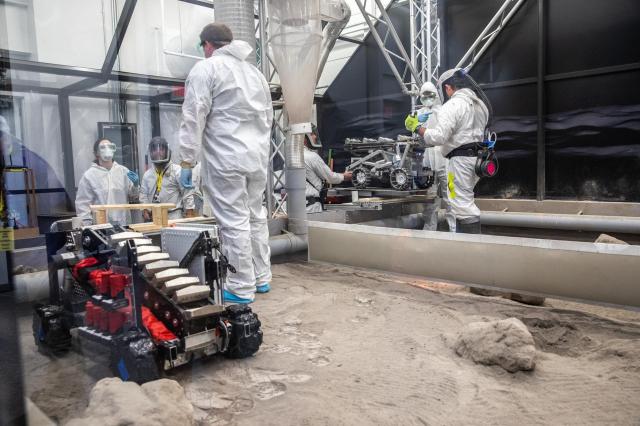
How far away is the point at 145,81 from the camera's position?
4.70 m

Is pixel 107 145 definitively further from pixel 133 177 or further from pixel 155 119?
pixel 155 119

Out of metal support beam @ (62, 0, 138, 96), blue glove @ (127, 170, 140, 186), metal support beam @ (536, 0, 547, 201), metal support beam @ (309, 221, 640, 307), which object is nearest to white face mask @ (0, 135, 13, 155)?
metal support beam @ (62, 0, 138, 96)

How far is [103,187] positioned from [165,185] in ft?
2.10

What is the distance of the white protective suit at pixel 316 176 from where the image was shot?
5.68 meters

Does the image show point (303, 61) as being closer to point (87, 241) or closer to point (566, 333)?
point (87, 241)

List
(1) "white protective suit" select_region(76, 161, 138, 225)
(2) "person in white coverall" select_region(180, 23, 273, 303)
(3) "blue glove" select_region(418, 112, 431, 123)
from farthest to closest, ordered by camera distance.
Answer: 1. (3) "blue glove" select_region(418, 112, 431, 123)
2. (1) "white protective suit" select_region(76, 161, 138, 225)
3. (2) "person in white coverall" select_region(180, 23, 273, 303)

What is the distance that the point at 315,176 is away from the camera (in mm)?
5871

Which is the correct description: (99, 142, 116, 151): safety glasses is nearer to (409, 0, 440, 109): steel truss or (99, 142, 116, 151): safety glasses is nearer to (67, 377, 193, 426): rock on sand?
(67, 377, 193, 426): rock on sand

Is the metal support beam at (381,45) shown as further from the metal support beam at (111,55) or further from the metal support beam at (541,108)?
the metal support beam at (111,55)

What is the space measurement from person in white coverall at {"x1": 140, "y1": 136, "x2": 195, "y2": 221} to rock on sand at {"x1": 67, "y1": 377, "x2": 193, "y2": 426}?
286 cm

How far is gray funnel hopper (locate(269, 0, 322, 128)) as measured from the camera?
13.0 feet

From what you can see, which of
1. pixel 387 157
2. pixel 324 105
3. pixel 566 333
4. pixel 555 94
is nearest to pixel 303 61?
pixel 387 157

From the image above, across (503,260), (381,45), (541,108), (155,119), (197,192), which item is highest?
(381,45)

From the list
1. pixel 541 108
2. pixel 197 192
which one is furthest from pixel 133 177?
pixel 541 108
